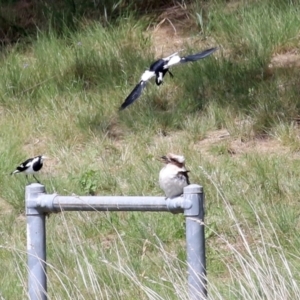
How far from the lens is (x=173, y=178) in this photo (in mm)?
3766

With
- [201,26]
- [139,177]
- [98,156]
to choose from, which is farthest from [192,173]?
[201,26]

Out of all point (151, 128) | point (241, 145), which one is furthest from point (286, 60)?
point (151, 128)

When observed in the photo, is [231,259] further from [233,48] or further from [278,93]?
[233,48]

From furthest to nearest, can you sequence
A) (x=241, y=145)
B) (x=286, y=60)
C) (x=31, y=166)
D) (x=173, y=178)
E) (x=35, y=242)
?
(x=286, y=60), (x=241, y=145), (x=31, y=166), (x=173, y=178), (x=35, y=242)

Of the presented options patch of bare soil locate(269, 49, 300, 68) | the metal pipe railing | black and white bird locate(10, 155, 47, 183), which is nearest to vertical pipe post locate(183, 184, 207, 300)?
the metal pipe railing

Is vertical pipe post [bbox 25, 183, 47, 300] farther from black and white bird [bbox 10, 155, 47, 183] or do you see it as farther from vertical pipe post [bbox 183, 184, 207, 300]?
black and white bird [bbox 10, 155, 47, 183]

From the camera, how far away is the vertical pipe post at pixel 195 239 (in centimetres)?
304

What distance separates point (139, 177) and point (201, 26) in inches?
104

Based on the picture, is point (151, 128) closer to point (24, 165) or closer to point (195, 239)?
point (24, 165)

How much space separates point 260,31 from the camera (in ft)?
25.9

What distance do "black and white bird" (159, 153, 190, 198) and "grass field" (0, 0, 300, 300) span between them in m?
0.66

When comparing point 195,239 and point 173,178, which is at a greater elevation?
point 195,239

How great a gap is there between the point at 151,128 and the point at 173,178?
3345 millimetres

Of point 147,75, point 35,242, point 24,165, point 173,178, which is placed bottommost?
point 24,165
